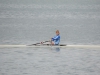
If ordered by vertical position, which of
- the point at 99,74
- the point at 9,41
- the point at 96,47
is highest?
the point at 9,41

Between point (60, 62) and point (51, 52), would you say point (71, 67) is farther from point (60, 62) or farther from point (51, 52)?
point (51, 52)

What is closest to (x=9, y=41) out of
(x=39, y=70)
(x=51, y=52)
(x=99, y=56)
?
(x=51, y=52)

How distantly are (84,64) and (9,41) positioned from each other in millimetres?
19562

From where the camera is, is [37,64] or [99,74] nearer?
[99,74]

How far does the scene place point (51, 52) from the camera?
4172cm

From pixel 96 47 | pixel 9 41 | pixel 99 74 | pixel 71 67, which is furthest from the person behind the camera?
pixel 9 41

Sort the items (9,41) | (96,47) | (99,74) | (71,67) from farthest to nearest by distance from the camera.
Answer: (9,41)
(96,47)
(71,67)
(99,74)

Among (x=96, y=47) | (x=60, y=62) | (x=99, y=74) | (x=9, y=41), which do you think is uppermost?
(x=9, y=41)

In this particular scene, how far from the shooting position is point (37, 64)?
36500 mm

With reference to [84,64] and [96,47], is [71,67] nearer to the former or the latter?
[84,64]

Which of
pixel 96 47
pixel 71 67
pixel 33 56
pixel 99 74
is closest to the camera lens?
pixel 99 74

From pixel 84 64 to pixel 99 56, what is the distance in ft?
12.7

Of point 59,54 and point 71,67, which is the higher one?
point 59,54

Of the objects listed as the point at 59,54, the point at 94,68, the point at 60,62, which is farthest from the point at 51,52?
the point at 94,68
